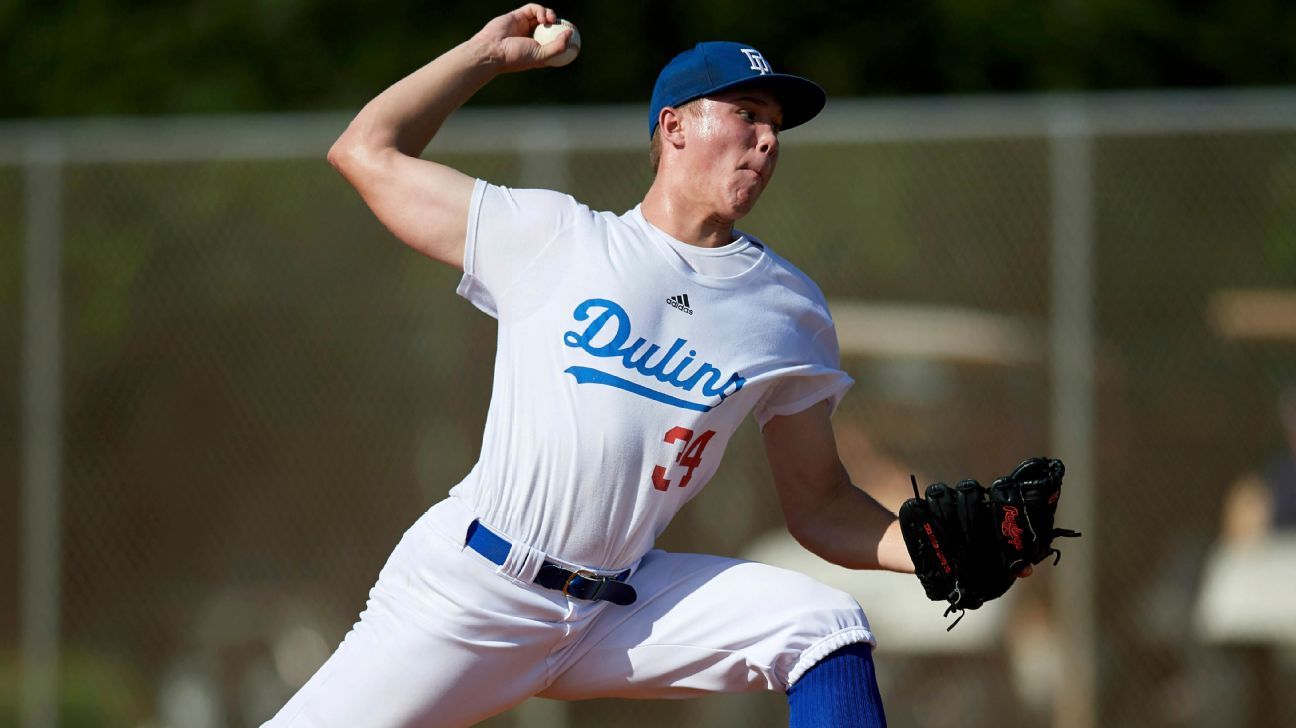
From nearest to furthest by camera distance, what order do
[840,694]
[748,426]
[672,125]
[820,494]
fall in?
[840,694], [672,125], [820,494], [748,426]

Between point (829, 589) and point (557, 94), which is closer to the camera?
point (829, 589)

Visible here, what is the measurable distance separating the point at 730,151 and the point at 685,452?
0.69 metres

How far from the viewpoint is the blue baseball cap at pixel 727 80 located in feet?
12.5

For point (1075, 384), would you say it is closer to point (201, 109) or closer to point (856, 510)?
A: point (856, 510)

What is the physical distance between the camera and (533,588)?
3.77 meters

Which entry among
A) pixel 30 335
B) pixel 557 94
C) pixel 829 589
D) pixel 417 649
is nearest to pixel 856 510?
pixel 829 589

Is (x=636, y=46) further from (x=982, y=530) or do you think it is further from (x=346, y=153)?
(x=982, y=530)

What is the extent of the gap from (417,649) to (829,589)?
925 mm

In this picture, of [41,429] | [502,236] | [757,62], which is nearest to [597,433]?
[502,236]

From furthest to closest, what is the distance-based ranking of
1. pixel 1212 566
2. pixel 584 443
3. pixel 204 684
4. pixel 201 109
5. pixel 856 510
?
pixel 201 109 < pixel 204 684 < pixel 1212 566 < pixel 856 510 < pixel 584 443

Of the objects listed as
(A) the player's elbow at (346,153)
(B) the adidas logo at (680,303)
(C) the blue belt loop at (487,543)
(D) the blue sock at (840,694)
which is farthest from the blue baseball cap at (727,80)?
(D) the blue sock at (840,694)

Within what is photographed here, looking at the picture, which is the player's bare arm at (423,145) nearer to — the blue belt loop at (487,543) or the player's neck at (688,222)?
the player's neck at (688,222)

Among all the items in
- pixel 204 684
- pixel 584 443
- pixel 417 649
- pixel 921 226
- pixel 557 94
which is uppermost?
pixel 557 94

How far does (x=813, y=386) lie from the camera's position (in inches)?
158
